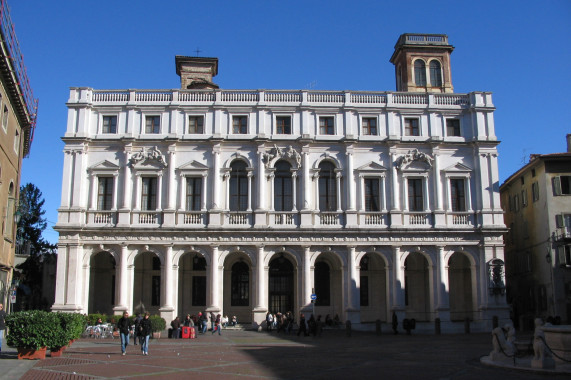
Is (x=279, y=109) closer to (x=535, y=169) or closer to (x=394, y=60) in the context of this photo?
(x=394, y=60)

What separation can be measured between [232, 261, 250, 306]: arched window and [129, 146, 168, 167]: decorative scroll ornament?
1016 centimetres

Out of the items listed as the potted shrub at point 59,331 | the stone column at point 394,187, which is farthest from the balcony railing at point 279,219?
the potted shrub at point 59,331

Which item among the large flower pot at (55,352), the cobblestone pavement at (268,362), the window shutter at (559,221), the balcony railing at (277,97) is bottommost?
the cobblestone pavement at (268,362)

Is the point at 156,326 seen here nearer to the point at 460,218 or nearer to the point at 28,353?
the point at 28,353

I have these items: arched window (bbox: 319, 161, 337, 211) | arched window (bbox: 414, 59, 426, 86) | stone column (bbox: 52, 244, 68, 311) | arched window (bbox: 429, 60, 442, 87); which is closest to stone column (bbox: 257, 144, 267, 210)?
arched window (bbox: 319, 161, 337, 211)

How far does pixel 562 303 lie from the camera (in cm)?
4350

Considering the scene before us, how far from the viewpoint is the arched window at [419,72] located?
54.7m

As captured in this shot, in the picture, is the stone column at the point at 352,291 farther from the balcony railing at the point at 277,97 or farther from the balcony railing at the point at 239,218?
the balcony railing at the point at 277,97

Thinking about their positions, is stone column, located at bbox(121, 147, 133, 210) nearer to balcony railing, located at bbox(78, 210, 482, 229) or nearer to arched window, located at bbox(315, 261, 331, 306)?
balcony railing, located at bbox(78, 210, 482, 229)

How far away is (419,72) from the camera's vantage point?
54.9m

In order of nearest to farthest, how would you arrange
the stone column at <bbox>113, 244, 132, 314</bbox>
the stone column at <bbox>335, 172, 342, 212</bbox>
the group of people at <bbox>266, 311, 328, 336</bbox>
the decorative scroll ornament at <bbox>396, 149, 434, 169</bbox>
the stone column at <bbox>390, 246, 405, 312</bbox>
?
the group of people at <bbox>266, 311, 328, 336</bbox>
the stone column at <bbox>113, 244, 132, 314</bbox>
the stone column at <bbox>390, 246, 405, 312</bbox>
the stone column at <bbox>335, 172, 342, 212</bbox>
the decorative scroll ornament at <bbox>396, 149, 434, 169</bbox>

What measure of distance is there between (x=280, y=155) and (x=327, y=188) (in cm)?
453

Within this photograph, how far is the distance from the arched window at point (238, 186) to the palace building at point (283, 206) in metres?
0.08

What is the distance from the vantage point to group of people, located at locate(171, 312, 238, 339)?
37.1 metres
